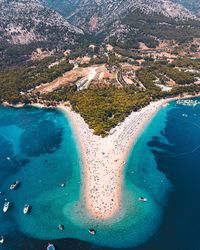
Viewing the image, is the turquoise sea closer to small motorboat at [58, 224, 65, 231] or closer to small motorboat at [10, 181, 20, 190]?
small motorboat at [58, 224, 65, 231]

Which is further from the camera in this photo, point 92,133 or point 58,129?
point 58,129

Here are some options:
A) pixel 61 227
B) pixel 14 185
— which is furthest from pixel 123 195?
pixel 14 185

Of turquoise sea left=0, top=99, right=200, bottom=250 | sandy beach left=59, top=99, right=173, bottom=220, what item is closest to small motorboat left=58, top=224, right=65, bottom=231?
turquoise sea left=0, top=99, right=200, bottom=250

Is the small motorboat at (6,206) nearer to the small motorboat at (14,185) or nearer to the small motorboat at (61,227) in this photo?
the small motorboat at (14,185)

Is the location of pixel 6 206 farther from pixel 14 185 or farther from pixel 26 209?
pixel 14 185

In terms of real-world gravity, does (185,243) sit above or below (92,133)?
above

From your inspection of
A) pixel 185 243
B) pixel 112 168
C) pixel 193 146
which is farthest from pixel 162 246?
pixel 193 146

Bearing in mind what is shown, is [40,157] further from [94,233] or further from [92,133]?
[94,233]
